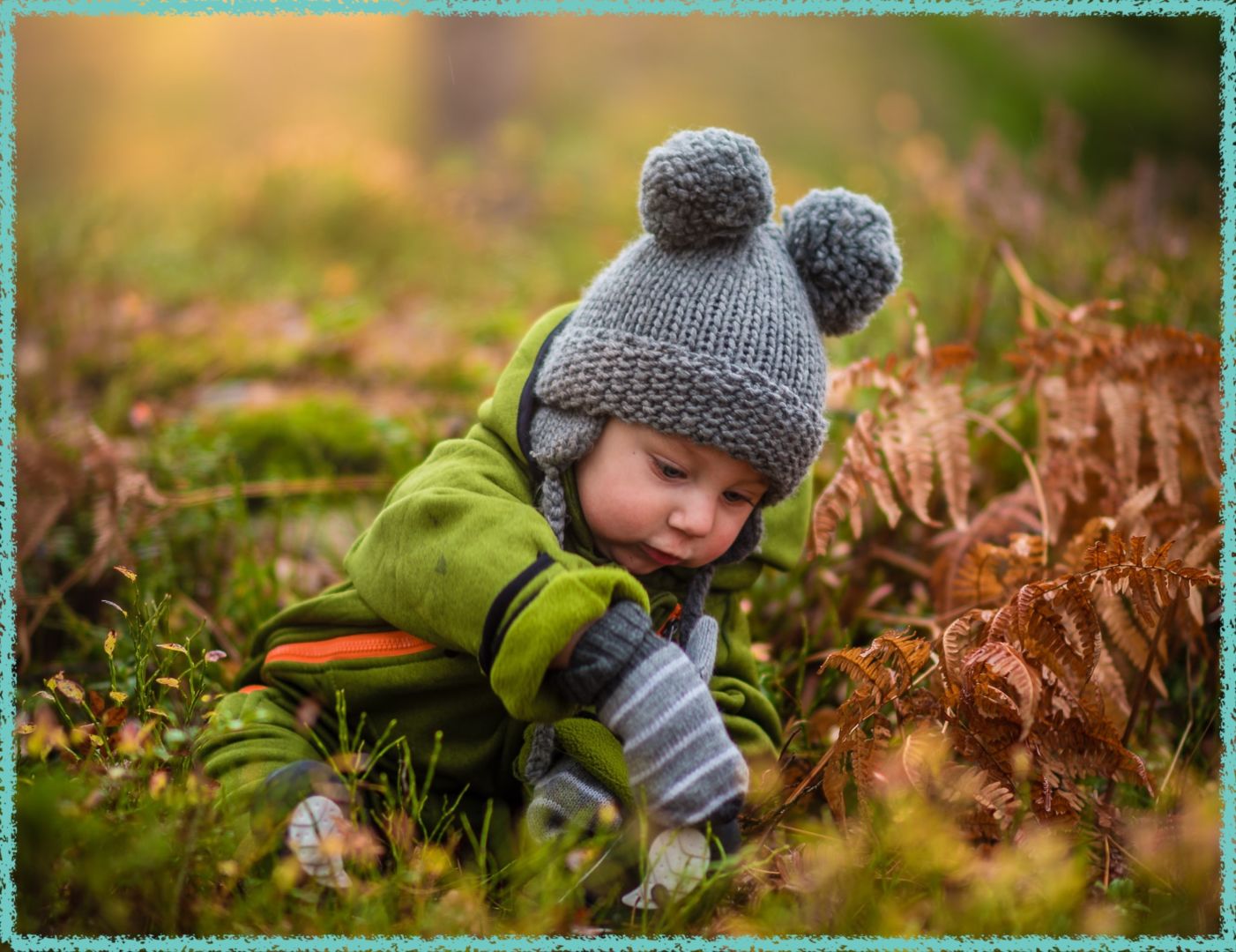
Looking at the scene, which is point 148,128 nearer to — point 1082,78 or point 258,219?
point 258,219

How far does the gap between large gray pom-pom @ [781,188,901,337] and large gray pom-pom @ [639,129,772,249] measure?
0.17 metres

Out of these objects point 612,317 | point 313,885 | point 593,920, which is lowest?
point 593,920

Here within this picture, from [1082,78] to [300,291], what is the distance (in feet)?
35.2

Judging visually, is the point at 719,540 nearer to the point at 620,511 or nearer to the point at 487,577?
the point at 620,511

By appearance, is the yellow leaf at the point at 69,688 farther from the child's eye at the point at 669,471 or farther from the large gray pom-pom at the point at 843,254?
the large gray pom-pom at the point at 843,254

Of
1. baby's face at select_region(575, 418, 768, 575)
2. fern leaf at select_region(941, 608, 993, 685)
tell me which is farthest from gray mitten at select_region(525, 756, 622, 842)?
fern leaf at select_region(941, 608, 993, 685)

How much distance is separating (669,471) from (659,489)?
49 mm

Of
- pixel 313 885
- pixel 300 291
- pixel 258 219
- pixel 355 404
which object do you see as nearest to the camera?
pixel 313 885

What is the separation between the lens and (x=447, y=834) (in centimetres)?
243

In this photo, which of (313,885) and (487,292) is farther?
(487,292)

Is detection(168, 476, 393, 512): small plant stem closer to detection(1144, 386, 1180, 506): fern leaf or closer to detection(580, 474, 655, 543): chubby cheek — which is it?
detection(580, 474, 655, 543): chubby cheek

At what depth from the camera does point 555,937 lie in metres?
1.97

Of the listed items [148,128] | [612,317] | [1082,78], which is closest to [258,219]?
[612,317]

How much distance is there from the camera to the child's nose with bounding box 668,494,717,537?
2.30 m
